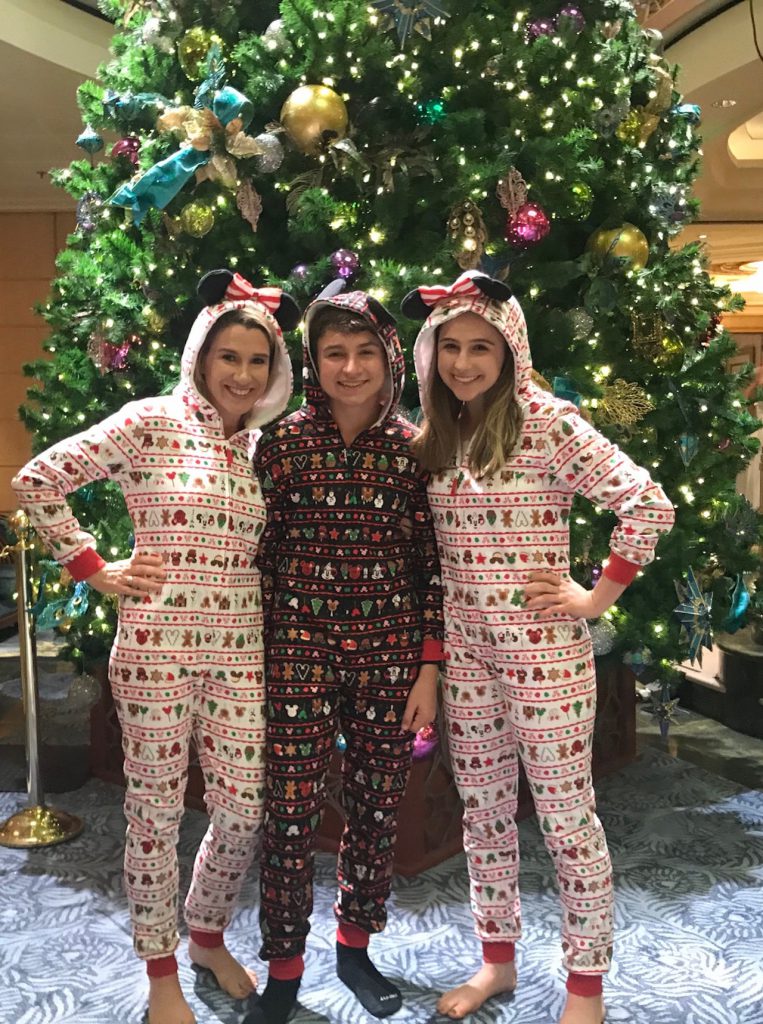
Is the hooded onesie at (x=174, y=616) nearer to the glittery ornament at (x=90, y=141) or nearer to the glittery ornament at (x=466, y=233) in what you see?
the glittery ornament at (x=466, y=233)

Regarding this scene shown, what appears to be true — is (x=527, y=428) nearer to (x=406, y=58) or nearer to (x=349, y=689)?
(x=349, y=689)

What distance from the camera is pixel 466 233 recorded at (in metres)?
2.59

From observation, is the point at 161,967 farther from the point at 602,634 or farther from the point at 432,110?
the point at 432,110

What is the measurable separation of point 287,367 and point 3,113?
4.74 meters

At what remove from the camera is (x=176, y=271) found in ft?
9.32

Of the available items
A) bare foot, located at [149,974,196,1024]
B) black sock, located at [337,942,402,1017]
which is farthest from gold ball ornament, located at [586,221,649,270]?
bare foot, located at [149,974,196,1024]

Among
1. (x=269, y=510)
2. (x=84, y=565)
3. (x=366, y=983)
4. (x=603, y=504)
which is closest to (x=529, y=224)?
(x=603, y=504)

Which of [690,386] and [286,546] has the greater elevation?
[690,386]

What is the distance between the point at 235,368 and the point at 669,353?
1730mm

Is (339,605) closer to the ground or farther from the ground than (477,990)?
farther from the ground

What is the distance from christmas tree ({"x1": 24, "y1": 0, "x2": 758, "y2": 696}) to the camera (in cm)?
260

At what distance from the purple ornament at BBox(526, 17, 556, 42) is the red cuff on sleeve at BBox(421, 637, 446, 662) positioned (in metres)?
2.21

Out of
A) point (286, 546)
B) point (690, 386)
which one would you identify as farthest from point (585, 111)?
point (286, 546)

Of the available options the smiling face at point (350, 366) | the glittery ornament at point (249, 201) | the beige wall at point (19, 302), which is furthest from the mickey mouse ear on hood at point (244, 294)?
the beige wall at point (19, 302)
